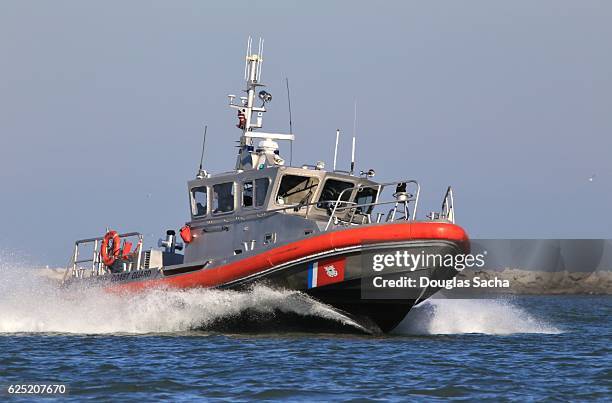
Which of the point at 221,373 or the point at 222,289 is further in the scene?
the point at 222,289

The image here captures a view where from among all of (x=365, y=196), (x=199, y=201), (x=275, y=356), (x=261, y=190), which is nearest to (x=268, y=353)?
(x=275, y=356)

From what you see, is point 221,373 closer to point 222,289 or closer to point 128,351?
point 128,351

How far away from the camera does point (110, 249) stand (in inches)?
723

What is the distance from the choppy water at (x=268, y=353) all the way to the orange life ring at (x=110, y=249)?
0.88 metres

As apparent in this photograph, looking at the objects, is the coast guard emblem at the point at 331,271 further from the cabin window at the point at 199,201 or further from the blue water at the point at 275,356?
the cabin window at the point at 199,201

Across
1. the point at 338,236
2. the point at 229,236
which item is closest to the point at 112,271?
the point at 229,236

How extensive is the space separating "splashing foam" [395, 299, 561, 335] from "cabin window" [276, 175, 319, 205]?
108 inches

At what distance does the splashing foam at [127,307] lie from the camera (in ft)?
49.1

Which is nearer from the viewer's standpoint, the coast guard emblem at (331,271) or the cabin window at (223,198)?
the coast guard emblem at (331,271)

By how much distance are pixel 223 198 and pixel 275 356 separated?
4575 mm

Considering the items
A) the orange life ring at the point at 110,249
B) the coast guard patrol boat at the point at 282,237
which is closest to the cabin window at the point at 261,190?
the coast guard patrol boat at the point at 282,237

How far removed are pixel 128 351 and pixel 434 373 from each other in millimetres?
4218

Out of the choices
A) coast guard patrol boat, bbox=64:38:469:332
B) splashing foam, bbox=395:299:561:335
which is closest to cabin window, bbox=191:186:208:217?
coast guard patrol boat, bbox=64:38:469:332

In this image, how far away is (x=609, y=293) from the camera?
57.0 meters
